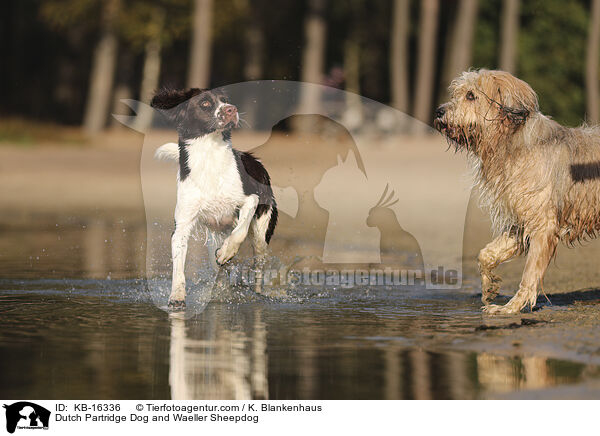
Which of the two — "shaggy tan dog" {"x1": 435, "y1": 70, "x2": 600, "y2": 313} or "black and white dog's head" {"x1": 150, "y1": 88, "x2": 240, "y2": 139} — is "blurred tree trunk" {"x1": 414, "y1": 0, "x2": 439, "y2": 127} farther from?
"shaggy tan dog" {"x1": 435, "y1": 70, "x2": 600, "y2": 313}

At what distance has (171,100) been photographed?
998 cm

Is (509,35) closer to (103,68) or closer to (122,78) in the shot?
(103,68)

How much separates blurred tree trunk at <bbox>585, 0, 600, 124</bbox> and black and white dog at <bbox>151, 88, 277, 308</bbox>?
29.4 metres

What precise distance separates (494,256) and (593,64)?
30.7 m

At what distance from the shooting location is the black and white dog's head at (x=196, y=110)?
971cm

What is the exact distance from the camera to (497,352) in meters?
7.57

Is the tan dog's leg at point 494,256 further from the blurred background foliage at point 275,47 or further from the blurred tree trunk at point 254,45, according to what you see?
the blurred tree trunk at point 254,45

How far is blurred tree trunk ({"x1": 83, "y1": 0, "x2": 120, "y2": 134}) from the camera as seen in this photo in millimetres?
36156

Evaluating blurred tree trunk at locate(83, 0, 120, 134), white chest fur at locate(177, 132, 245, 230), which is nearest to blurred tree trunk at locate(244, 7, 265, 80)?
blurred tree trunk at locate(83, 0, 120, 134)

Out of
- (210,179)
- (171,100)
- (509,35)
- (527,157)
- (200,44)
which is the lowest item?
(210,179)

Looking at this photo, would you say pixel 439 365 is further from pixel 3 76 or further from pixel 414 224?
pixel 3 76

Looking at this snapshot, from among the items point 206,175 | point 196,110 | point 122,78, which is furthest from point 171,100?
point 122,78

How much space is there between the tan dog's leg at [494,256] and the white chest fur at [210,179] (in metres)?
2.12
